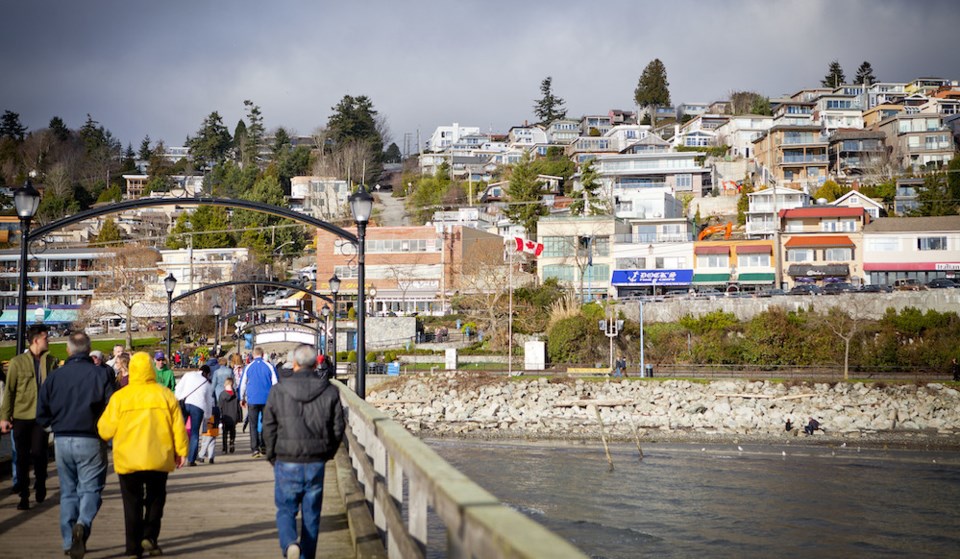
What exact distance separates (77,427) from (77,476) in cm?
43

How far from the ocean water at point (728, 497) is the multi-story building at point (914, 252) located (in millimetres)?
34559

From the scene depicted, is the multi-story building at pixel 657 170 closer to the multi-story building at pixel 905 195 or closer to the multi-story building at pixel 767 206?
the multi-story building at pixel 767 206

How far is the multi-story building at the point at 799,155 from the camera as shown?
4031 inches

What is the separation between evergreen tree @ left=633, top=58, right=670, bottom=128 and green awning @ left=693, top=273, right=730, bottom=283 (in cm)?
8915

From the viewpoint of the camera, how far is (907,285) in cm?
6512

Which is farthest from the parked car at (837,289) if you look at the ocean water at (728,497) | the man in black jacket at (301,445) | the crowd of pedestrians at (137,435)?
the man in black jacket at (301,445)

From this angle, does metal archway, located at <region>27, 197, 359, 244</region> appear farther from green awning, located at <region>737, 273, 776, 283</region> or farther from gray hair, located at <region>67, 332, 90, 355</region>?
green awning, located at <region>737, 273, 776, 283</region>

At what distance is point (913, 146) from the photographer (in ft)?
336

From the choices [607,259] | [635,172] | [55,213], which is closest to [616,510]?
[607,259]

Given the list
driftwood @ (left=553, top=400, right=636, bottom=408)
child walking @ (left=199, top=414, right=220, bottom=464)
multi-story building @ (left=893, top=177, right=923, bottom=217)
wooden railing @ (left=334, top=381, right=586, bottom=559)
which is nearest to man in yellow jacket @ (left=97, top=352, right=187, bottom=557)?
wooden railing @ (left=334, top=381, right=586, bottom=559)

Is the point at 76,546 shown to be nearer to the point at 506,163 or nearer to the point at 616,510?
the point at 616,510

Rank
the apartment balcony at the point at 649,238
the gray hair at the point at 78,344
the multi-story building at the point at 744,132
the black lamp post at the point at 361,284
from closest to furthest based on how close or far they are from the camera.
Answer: the gray hair at the point at 78,344
the black lamp post at the point at 361,284
the apartment balcony at the point at 649,238
the multi-story building at the point at 744,132

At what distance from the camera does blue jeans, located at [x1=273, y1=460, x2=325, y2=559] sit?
6.49m

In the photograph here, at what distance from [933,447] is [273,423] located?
4305cm
